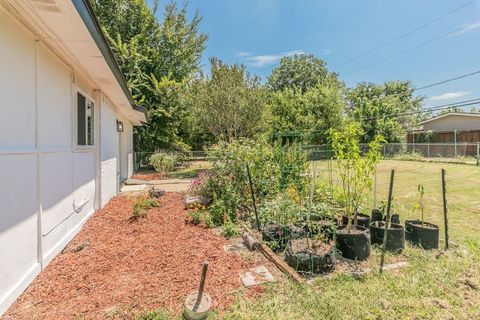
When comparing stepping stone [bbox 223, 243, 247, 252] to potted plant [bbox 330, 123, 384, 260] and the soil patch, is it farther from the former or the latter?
potted plant [bbox 330, 123, 384, 260]

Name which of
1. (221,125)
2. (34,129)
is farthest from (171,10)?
(34,129)

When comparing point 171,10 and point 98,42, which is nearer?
point 98,42

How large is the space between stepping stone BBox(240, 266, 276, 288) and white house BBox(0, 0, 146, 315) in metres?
2.23

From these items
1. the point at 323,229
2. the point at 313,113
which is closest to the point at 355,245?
the point at 323,229

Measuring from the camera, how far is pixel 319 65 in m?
38.9

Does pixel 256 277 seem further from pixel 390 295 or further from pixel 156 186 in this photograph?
pixel 156 186

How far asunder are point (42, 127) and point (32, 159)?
0.50 m

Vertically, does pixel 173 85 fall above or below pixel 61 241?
above

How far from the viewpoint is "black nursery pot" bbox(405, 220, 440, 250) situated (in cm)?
392

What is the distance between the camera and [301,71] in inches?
1508

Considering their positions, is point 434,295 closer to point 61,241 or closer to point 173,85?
point 61,241

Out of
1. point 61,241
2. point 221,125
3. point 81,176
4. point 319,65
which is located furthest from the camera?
point 319,65

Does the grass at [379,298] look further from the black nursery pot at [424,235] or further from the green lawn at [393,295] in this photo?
the black nursery pot at [424,235]

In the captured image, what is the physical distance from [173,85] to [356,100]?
73.3 ft
